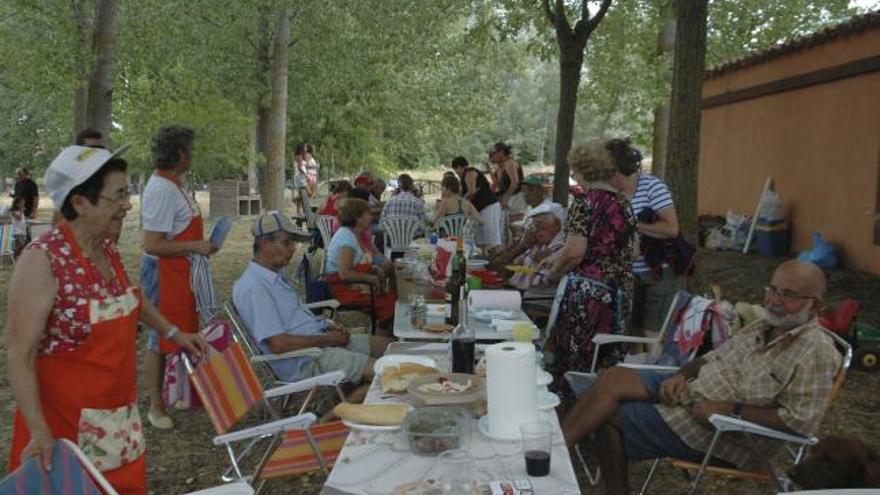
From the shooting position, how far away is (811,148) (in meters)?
11.9

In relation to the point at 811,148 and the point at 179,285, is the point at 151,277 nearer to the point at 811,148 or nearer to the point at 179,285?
the point at 179,285

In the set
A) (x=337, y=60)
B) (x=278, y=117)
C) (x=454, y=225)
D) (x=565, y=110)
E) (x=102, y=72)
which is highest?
(x=337, y=60)

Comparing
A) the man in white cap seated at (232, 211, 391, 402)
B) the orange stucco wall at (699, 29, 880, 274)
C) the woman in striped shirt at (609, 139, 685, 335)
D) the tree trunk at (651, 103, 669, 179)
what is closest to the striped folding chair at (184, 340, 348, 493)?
the man in white cap seated at (232, 211, 391, 402)

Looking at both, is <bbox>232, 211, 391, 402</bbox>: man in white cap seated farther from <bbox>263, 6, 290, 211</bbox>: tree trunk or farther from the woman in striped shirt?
<bbox>263, 6, 290, 211</bbox>: tree trunk

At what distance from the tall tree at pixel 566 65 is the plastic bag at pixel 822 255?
3.17 m

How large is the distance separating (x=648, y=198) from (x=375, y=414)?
3002mm

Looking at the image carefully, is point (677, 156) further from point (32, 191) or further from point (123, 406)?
point (32, 191)

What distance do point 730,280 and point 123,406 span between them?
9292 millimetres


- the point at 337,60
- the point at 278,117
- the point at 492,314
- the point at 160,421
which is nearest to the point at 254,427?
the point at 492,314

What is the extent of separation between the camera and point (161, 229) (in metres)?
4.68

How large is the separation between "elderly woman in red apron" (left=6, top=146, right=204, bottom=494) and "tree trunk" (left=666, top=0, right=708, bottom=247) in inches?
205

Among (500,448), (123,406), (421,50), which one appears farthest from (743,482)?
(421,50)

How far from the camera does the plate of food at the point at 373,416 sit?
268cm

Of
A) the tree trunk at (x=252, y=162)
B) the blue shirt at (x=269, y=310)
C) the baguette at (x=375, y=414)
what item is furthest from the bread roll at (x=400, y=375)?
the tree trunk at (x=252, y=162)
